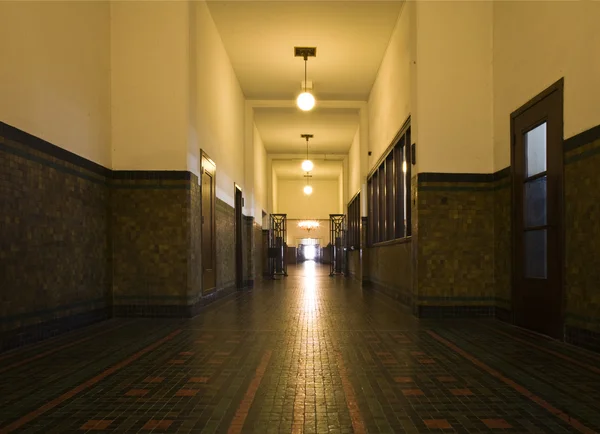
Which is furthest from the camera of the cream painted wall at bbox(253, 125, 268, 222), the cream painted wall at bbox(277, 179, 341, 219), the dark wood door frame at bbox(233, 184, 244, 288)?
the cream painted wall at bbox(277, 179, 341, 219)

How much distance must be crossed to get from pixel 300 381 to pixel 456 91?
438 cm

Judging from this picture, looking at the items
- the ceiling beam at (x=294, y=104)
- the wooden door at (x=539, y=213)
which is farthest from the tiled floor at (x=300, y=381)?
the ceiling beam at (x=294, y=104)

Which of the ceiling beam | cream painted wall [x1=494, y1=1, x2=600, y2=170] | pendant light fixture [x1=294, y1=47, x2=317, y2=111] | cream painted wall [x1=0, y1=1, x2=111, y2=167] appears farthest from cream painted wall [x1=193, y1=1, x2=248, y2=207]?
cream painted wall [x1=494, y1=1, x2=600, y2=170]

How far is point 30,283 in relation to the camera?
14.7 ft

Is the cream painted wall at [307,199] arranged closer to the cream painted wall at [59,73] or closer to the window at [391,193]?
the window at [391,193]

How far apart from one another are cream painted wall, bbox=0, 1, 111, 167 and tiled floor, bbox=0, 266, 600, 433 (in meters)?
1.99

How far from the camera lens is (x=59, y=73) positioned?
5027 millimetres

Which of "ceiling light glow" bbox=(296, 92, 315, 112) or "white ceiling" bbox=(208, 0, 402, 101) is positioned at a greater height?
"white ceiling" bbox=(208, 0, 402, 101)

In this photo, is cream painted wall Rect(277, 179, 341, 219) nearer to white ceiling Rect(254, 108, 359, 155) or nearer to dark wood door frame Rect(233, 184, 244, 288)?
white ceiling Rect(254, 108, 359, 155)

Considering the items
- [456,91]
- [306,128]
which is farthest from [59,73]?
[306,128]

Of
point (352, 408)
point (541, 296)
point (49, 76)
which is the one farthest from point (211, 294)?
point (352, 408)

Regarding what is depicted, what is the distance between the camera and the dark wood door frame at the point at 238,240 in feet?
36.3

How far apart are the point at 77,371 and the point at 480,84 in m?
5.36

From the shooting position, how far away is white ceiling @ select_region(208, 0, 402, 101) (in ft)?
25.1
